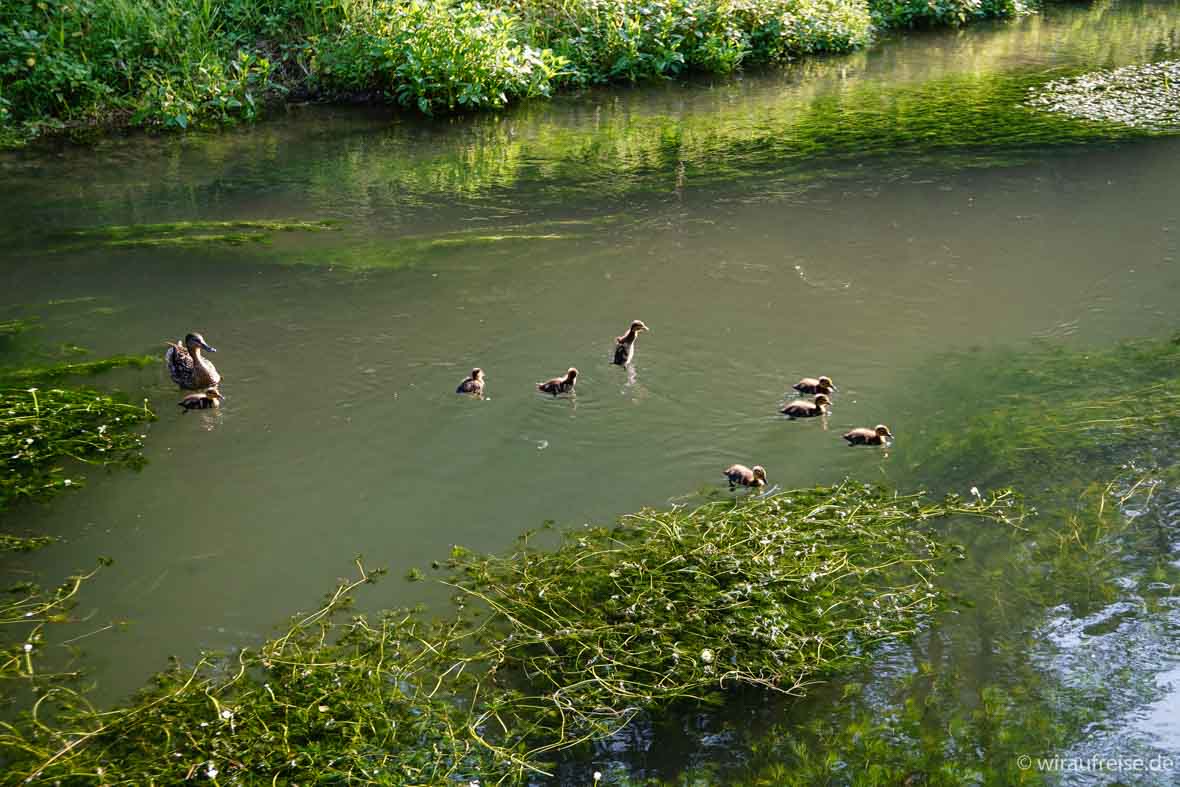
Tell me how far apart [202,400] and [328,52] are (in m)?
10.7

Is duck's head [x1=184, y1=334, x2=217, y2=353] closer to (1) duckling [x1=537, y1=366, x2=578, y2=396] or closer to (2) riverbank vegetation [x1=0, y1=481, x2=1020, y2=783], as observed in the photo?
(1) duckling [x1=537, y1=366, x2=578, y2=396]

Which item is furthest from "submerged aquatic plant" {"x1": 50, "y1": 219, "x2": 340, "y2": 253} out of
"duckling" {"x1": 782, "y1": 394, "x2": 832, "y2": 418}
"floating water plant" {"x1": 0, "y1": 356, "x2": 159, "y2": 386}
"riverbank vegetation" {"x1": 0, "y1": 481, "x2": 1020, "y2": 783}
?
"riverbank vegetation" {"x1": 0, "y1": 481, "x2": 1020, "y2": 783}

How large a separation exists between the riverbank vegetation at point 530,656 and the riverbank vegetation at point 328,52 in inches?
456

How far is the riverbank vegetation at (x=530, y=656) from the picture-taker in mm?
5031

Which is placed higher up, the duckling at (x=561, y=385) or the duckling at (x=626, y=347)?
the duckling at (x=626, y=347)

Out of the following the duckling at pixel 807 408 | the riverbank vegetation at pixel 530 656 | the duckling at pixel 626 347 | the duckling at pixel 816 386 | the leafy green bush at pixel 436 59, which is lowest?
the riverbank vegetation at pixel 530 656

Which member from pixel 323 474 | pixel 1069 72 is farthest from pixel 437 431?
pixel 1069 72

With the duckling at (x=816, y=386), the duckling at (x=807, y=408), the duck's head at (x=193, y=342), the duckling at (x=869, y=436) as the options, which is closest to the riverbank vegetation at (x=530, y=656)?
the duckling at (x=869, y=436)

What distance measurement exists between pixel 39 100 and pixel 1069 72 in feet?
51.6

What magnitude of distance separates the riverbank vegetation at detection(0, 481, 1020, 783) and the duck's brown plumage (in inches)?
102

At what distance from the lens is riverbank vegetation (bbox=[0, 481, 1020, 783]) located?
16.5 ft

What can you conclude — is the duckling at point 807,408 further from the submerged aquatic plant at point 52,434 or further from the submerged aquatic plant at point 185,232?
the submerged aquatic plant at point 185,232

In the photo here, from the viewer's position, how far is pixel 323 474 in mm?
7480

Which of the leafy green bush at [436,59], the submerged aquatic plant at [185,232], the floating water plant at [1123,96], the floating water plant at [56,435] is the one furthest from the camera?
the leafy green bush at [436,59]
